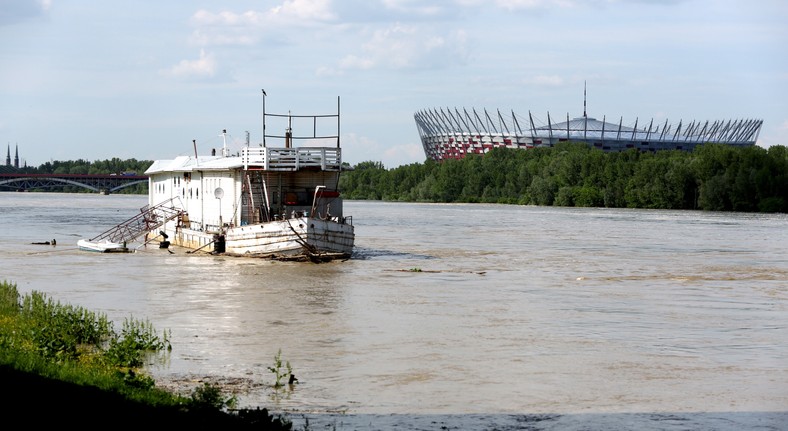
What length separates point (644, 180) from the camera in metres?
147

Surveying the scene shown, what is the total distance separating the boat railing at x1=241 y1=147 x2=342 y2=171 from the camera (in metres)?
47.2

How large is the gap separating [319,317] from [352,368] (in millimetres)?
7886

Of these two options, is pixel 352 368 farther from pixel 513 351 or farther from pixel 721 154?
pixel 721 154

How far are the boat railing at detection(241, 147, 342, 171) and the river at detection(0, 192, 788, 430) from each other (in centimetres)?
418

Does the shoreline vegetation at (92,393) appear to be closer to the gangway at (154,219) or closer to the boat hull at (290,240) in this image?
the boat hull at (290,240)

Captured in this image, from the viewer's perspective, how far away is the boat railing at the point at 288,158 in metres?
47.2

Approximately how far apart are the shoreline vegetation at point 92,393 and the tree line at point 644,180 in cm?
11781

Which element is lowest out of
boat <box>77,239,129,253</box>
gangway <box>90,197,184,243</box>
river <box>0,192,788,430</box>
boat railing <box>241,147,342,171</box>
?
river <box>0,192,788,430</box>

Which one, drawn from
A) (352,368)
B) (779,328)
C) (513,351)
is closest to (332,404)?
(352,368)

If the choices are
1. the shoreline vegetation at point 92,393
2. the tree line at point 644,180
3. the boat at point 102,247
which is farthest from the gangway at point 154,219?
the tree line at point 644,180

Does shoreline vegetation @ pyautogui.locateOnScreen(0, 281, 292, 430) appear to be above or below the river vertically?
above

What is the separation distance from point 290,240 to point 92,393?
30943 millimetres

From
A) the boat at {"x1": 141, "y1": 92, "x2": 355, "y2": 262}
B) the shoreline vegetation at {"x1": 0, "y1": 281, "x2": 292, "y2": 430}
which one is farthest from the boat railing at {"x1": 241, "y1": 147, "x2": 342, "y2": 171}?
the shoreline vegetation at {"x1": 0, "y1": 281, "x2": 292, "y2": 430}

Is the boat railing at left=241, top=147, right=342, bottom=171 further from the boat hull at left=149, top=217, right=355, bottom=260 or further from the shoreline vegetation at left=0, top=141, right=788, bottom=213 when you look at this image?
the shoreline vegetation at left=0, top=141, right=788, bottom=213
